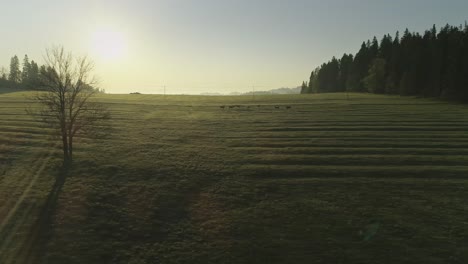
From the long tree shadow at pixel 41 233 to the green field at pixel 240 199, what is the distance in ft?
0.34

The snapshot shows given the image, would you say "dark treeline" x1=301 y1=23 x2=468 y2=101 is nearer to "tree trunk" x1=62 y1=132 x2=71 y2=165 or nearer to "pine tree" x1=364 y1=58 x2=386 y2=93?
"pine tree" x1=364 y1=58 x2=386 y2=93

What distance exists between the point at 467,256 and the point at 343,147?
21967 mm

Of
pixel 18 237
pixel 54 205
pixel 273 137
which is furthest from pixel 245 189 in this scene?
pixel 273 137

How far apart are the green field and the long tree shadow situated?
0.10 m

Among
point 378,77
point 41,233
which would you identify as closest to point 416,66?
point 378,77

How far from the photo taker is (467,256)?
20.7 m

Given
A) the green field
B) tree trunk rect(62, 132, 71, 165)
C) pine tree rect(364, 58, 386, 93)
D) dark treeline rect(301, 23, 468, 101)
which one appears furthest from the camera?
pine tree rect(364, 58, 386, 93)

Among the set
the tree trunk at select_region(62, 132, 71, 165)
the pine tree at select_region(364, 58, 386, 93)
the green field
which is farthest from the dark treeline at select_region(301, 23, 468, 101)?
the tree trunk at select_region(62, 132, 71, 165)

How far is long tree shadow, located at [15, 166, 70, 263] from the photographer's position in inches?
825

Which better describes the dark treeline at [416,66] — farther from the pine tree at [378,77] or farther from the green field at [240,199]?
the green field at [240,199]

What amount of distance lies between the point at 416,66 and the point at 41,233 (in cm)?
10741

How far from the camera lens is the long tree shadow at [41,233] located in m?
21.0

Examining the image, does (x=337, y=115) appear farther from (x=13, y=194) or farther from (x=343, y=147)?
(x=13, y=194)

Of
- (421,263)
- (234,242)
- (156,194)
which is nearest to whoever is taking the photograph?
(421,263)
